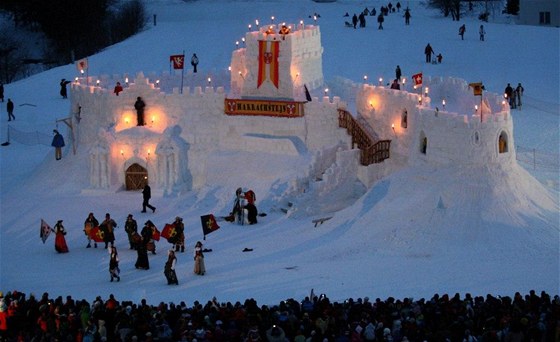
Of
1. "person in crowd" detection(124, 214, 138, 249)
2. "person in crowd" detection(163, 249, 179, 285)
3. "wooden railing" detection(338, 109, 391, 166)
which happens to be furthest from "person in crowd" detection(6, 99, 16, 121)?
"person in crowd" detection(163, 249, 179, 285)

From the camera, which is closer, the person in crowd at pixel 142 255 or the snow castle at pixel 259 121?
the person in crowd at pixel 142 255

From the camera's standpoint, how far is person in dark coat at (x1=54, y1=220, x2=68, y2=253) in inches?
1889

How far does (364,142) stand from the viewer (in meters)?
53.6

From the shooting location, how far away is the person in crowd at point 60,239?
157 ft

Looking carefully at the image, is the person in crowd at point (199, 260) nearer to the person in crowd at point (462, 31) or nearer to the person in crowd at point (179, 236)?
the person in crowd at point (179, 236)

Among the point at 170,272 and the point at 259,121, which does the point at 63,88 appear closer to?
the point at 259,121

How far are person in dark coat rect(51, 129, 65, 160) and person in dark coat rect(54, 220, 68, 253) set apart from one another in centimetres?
1013

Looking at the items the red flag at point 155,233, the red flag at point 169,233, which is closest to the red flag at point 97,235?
the red flag at point 155,233

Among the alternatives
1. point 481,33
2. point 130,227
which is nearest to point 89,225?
point 130,227

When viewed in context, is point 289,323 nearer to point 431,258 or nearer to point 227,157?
point 431,258

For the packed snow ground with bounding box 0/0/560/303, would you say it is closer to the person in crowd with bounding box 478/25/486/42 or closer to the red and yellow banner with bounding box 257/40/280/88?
the red and yellow banner with bounding box 257/40/280/88

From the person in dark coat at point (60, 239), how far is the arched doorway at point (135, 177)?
7.24m

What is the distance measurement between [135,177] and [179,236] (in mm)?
8512

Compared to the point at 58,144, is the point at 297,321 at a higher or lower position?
lower
